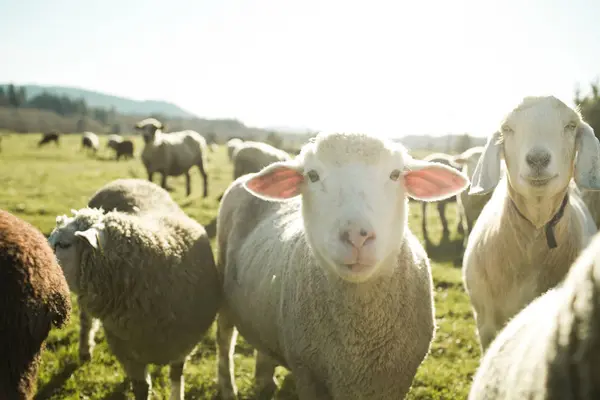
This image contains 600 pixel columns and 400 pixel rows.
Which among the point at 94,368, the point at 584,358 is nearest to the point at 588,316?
the point at 584,358

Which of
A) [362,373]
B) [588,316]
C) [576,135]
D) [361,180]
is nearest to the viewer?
[588,316]

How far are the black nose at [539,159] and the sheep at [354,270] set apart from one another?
1.70 feet

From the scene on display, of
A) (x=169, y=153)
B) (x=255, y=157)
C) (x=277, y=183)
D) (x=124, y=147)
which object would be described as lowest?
(x=124, y=147)

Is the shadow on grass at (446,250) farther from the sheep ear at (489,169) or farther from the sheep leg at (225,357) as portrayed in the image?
the sheep ear at (489,169)

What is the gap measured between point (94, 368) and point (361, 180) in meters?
3.68

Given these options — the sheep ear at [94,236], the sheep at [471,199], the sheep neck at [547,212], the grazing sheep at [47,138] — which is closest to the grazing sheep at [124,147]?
the grazing sheep at [47,138]

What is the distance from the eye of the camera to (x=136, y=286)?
368 centimetres

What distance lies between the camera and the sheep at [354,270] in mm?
2518

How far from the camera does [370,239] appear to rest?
2.39 metres

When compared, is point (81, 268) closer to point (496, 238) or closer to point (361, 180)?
point (361, 180)

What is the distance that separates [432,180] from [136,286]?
93.8 inches

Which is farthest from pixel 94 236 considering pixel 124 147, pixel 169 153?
pixel 124 147

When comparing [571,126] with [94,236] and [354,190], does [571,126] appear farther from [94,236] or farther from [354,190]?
[94,236]

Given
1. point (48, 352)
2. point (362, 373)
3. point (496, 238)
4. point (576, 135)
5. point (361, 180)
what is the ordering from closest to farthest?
point (361, 180) < point (362, 373) < point (576, 135) < point (496, 238) < point (48, 352)
